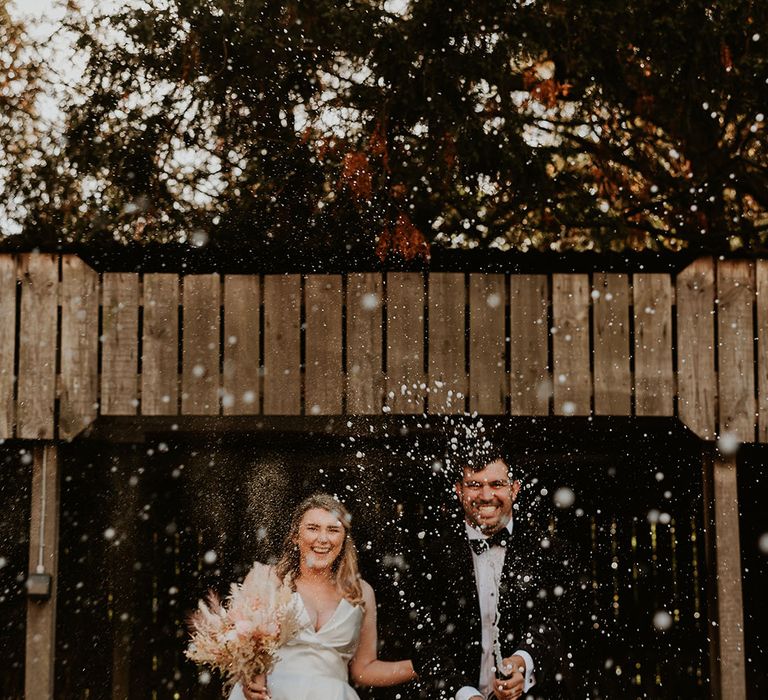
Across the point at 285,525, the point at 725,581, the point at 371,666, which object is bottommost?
the point at 371,666

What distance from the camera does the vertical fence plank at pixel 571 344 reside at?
505cm

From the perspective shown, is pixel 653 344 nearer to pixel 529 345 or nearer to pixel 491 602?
pixel 529 345

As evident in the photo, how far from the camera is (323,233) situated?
21.0ft

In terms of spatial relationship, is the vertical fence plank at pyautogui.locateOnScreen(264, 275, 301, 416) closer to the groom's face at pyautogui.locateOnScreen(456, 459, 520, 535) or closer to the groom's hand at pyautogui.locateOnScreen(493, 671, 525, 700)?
the groom's face at pyautogui.locateOnScreen(456, 459, 520, 535)

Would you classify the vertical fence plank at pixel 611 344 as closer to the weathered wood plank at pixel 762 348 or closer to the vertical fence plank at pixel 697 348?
the vertical fence plank at pixel 697 348

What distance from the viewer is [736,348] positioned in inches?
199

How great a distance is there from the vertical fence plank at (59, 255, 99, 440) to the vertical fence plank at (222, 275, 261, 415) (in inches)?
32.3

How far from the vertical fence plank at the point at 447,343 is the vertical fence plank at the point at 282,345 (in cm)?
84

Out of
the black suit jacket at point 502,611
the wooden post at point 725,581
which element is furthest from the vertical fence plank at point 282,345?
the wooden post at point 725,581

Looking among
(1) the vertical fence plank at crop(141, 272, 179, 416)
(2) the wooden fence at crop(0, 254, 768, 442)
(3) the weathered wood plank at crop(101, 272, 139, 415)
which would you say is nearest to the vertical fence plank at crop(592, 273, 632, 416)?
(2) the wooden fence at crop(0, 254, 768, 442)

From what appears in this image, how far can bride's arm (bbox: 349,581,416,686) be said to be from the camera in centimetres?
486

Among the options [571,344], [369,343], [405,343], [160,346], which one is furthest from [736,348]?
[160,346]

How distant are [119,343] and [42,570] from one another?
4.81 feet

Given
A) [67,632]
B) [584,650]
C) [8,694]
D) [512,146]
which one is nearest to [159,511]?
[67,632]
